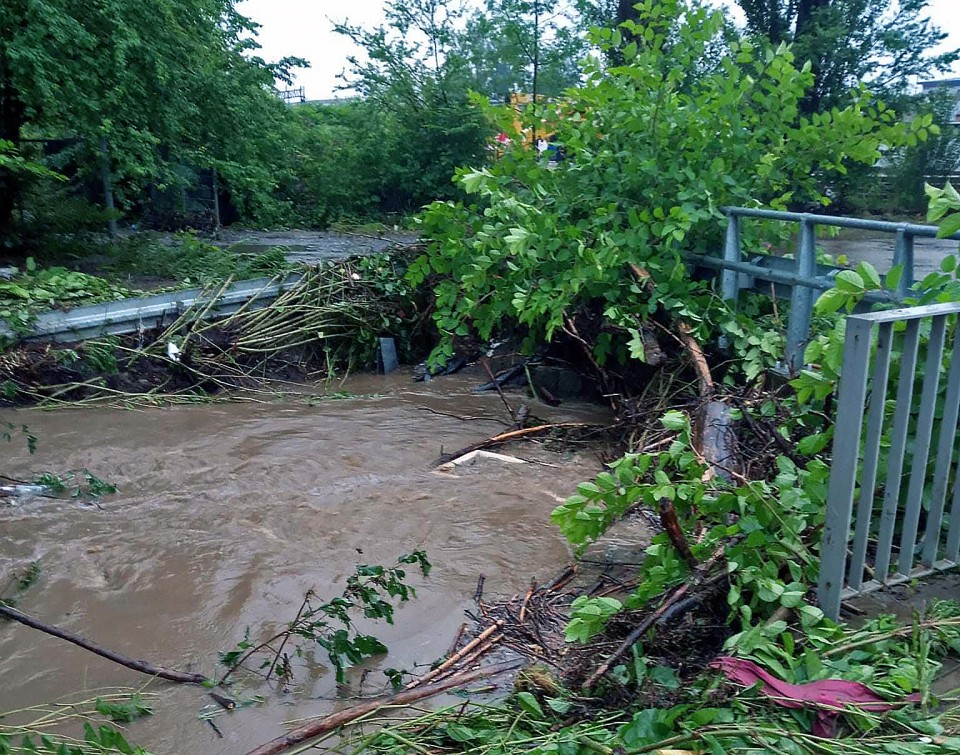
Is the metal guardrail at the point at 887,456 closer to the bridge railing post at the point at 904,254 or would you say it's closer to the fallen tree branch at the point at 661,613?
the fallen tree branch at the point at 661,613

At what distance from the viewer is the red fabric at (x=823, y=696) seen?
236 centimetres

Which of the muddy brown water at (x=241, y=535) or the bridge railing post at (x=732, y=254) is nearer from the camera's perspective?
the muddy brown water at (x=241, y=535)

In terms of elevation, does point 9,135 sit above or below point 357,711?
above

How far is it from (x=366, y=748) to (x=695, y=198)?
17.0 feet

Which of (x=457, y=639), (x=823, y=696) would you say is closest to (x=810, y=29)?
(x=457, y=639)

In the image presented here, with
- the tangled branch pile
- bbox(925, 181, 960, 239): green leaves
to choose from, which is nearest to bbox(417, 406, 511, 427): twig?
the tangled branch pile

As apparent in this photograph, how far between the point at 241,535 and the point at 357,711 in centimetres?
229

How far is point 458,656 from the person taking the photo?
3.61 metres

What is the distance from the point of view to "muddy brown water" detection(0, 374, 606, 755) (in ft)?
12.4

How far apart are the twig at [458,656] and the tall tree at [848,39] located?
18700 millimetres

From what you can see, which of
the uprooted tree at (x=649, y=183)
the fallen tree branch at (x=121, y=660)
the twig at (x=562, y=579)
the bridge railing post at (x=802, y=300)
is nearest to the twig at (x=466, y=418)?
the uprooted tree at (x=649, y=183)

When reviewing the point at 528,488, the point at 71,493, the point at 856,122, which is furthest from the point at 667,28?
the point at 71,493

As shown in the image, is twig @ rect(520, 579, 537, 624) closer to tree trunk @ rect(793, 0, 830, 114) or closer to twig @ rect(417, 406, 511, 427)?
twig @ rect(417, 406, 511, 427)

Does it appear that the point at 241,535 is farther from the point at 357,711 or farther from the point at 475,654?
the point at 357,711
